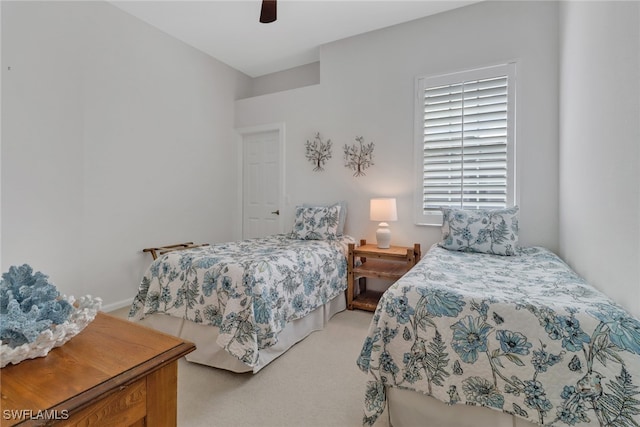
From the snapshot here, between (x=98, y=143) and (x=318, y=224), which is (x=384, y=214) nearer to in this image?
(x=318, y=224)

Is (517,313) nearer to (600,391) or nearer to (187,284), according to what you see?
(600,391)

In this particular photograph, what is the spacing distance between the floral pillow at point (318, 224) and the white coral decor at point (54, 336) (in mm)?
2438

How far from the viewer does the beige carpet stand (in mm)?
1538

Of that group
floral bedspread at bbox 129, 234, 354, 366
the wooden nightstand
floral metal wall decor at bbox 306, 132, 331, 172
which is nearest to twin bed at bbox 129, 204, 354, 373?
floral bedspread at bbox 129, 234, 354, 366

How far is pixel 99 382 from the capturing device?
64 centimetres

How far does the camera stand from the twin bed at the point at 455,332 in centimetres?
108

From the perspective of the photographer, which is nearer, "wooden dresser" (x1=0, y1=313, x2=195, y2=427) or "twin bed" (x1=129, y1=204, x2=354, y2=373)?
"wooden dresser" (x1=0, y1=313, x2=195, y2=427)

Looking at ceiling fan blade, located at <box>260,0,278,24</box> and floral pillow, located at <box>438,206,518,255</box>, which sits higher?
ceiling fan blade, located at <box>260,0,278,24</box>

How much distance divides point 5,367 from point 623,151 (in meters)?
2.31

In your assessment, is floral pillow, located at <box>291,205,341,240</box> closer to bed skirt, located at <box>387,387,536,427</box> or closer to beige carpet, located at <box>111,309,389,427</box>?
beige carpet, located at <box>111,309,389,427</box>

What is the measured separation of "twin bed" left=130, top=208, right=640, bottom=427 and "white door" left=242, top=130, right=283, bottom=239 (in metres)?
2.03

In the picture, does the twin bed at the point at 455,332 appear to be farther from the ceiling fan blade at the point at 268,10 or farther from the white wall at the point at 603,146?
the ceiling fan blade at the point at 268,10

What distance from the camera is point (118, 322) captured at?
94 centimetres

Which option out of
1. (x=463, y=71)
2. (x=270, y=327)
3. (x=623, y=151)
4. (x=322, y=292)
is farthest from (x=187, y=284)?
(x=463, y=71)
